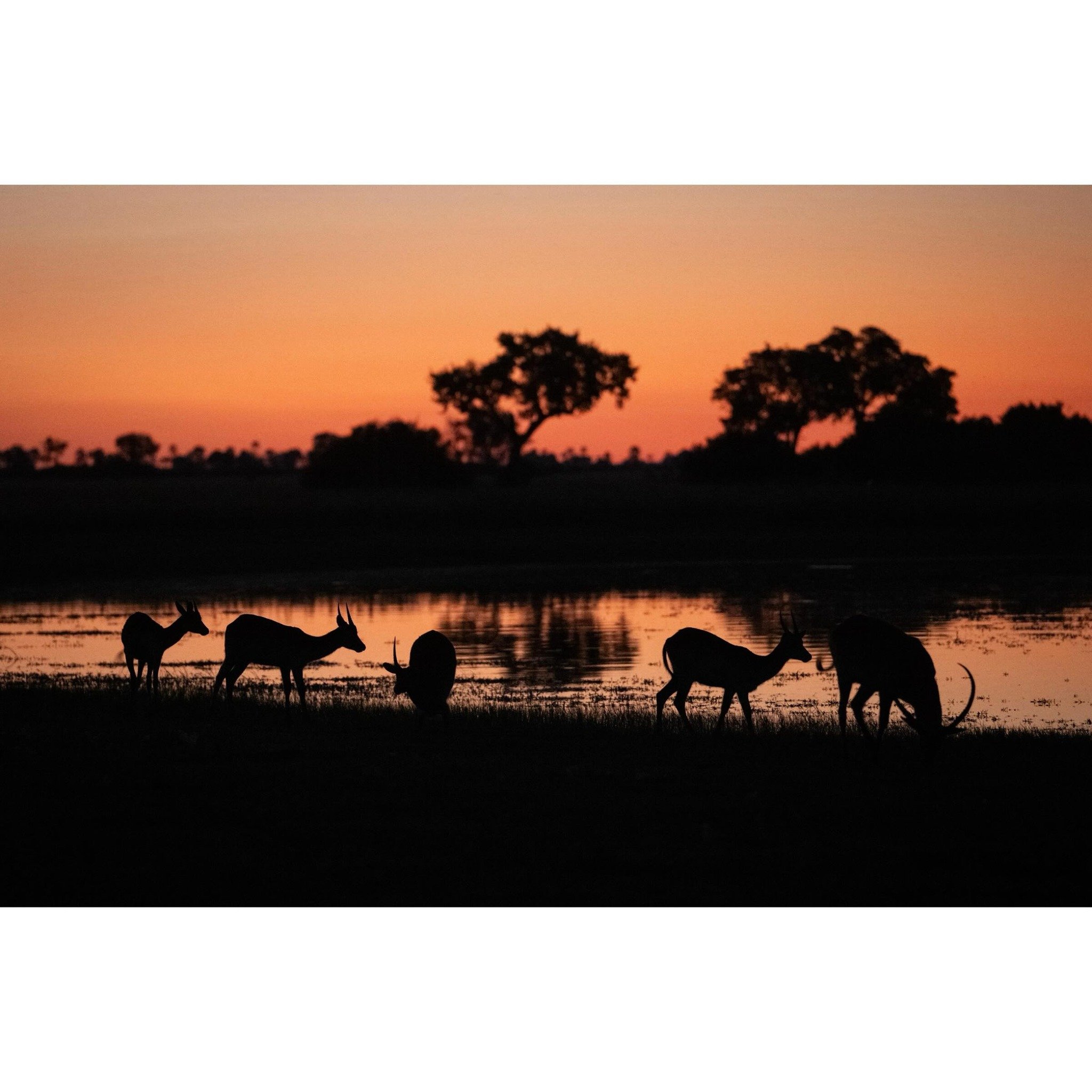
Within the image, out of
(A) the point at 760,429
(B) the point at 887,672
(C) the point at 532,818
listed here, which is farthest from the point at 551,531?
(C) the point at 532,818

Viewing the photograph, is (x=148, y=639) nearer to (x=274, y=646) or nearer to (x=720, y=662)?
(x=274, y=646)

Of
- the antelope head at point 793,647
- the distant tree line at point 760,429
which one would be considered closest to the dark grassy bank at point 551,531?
the distant tree line at point 760,429

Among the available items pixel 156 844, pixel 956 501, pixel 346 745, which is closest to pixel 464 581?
pixel 956 501

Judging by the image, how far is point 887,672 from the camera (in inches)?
419

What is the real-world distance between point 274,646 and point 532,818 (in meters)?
5.14

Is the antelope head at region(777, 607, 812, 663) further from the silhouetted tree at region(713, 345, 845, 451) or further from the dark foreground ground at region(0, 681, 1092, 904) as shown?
the silhouetted tree at region(713, 345, 845, 451)

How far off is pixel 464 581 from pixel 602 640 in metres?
11.1

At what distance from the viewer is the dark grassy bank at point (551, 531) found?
116ft

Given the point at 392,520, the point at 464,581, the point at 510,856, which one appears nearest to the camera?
the point at 510,856

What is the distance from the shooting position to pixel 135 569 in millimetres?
33312

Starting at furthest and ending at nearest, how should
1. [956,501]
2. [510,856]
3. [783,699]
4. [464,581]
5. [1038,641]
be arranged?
[956,501] < [464,581] < [1038,641] < [783,699] < [510,856]

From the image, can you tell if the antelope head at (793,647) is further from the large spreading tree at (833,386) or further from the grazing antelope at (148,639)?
the large spreading tree at (833,386)
